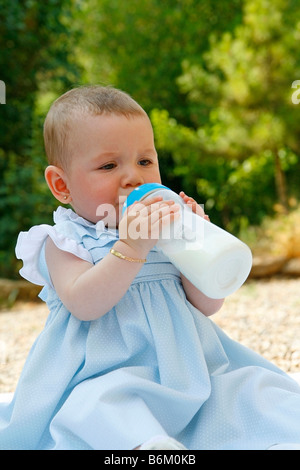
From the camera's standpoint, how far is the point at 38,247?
1.69 meters

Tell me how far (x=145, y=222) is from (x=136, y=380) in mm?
384

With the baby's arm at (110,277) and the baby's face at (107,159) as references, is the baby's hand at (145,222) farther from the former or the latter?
the baby's face at (107,159)

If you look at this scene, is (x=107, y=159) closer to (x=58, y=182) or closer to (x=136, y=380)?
(x=58, y=182)

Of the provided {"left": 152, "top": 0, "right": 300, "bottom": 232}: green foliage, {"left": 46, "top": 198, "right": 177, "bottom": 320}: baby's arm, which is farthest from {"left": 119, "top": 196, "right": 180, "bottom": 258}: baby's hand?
{"left": 152, "top": 0, "right": 300, "bottom": 232}: green foliage

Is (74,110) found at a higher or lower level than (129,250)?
higher

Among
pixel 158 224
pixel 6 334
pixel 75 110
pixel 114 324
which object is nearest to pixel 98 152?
pixel 75 110

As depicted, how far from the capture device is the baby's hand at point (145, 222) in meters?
1.42

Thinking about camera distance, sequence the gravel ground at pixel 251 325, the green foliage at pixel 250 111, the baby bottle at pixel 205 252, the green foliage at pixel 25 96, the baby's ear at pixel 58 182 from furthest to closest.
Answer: the green foliage at pixel 250 111, the green foliage at pixel 25 96, the gravel ground at pixel 251 325, the baby's ear at pixel 58 182, the baby bottle at pixel 205 252

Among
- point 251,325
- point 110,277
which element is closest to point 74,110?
point 110,277

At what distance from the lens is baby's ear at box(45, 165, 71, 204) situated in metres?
1.72

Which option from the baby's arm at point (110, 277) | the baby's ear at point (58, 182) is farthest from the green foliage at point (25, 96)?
the baby's arm at point (110, 277)

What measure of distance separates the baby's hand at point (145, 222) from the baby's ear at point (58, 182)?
1.09 feet

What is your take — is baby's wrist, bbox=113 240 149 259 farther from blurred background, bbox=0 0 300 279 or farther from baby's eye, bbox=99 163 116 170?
blurred background, bbox=0 0 300 279
